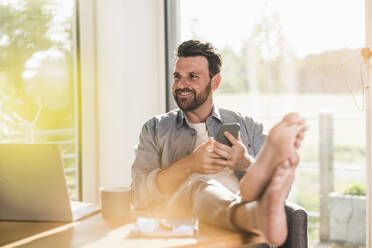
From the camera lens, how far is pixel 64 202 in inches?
51.7

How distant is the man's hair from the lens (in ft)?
6.68

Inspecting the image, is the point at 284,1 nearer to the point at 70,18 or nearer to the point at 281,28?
the point at 281,28

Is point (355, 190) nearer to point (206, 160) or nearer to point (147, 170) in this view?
point (206, 160)

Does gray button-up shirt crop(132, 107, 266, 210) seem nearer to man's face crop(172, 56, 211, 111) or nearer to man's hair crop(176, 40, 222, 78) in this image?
man's face crop(172, 56, 211, 111)

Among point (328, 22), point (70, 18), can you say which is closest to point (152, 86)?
point (70, 18)

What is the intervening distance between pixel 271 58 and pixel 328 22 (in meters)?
0.35

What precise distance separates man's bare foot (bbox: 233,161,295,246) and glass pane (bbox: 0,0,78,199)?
1531 millimetres

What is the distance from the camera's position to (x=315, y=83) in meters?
2.21

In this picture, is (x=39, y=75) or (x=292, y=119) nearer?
(x=292, y=119)

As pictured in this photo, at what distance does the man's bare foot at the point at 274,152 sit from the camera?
1.12 metres

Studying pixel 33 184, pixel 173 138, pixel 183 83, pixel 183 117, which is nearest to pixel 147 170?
pixel 173 138

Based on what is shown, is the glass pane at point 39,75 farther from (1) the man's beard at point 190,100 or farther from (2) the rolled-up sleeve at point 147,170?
(1) the man's beard at point 190,100

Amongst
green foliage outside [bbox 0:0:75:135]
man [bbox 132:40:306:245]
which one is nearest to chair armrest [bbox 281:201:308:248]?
man [bbox 132:40:306:245]

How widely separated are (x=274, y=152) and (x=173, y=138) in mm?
923
